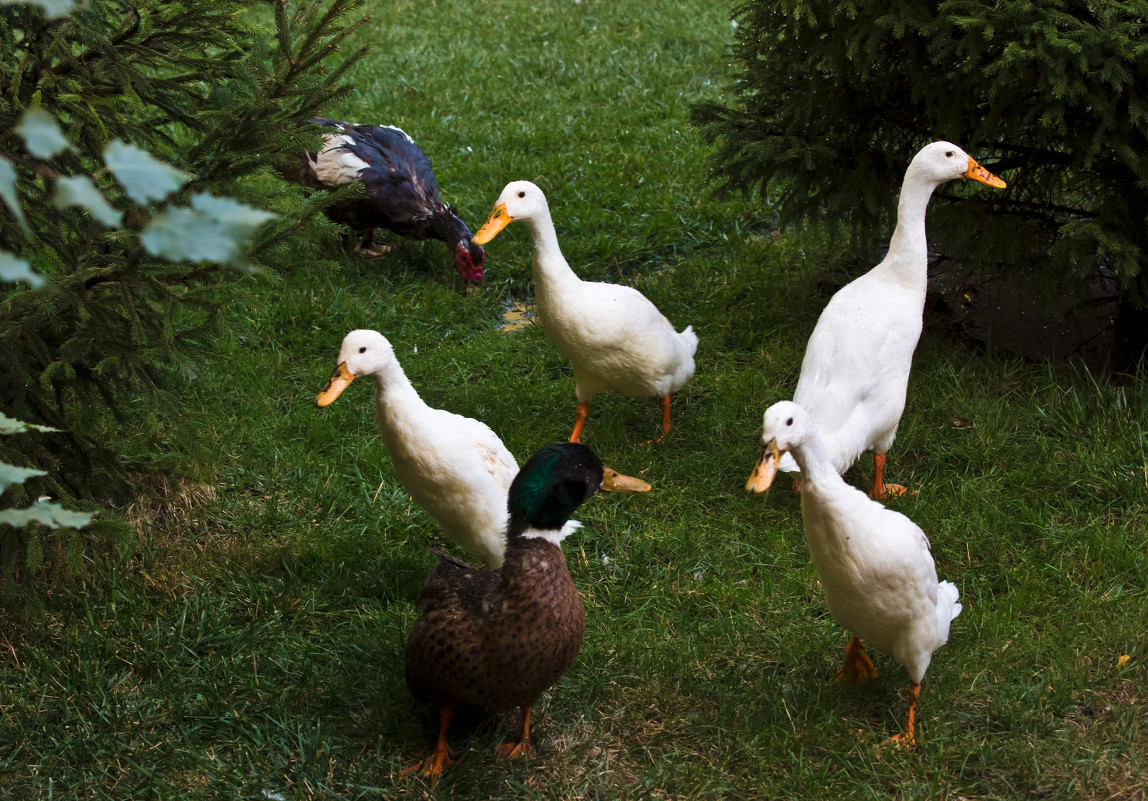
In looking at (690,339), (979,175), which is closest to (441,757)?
(690,339)

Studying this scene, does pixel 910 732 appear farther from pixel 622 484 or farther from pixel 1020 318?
pixel 1020 318

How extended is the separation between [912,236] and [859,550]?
70.9 inches

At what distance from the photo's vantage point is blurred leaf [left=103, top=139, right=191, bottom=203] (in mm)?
1073

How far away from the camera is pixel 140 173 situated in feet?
3.58

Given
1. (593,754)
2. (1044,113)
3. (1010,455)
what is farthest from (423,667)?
(1044,113)

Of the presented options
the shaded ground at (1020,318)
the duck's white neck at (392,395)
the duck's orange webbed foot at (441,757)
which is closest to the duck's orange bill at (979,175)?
the shaded ground at (1020,318)

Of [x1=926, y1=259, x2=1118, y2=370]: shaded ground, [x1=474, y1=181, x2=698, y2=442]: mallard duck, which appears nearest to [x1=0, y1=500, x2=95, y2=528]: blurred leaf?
[x1=474, y1=181, x2=698, y2=442]: mallard duck

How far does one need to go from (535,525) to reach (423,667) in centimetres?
50

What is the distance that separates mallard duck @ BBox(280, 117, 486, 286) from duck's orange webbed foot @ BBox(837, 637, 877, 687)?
11.3 ft

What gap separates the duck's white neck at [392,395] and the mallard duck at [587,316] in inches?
38.7

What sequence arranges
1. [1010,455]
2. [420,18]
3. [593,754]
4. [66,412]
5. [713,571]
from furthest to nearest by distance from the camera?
1. [420,18]
2. [1010,455]
3. [713,571]
4. [66,412]
5. [593,754]

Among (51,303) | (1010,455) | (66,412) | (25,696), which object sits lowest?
(1010,455)

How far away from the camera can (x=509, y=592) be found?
273 centimetres

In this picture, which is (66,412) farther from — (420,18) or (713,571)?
(420,18)
